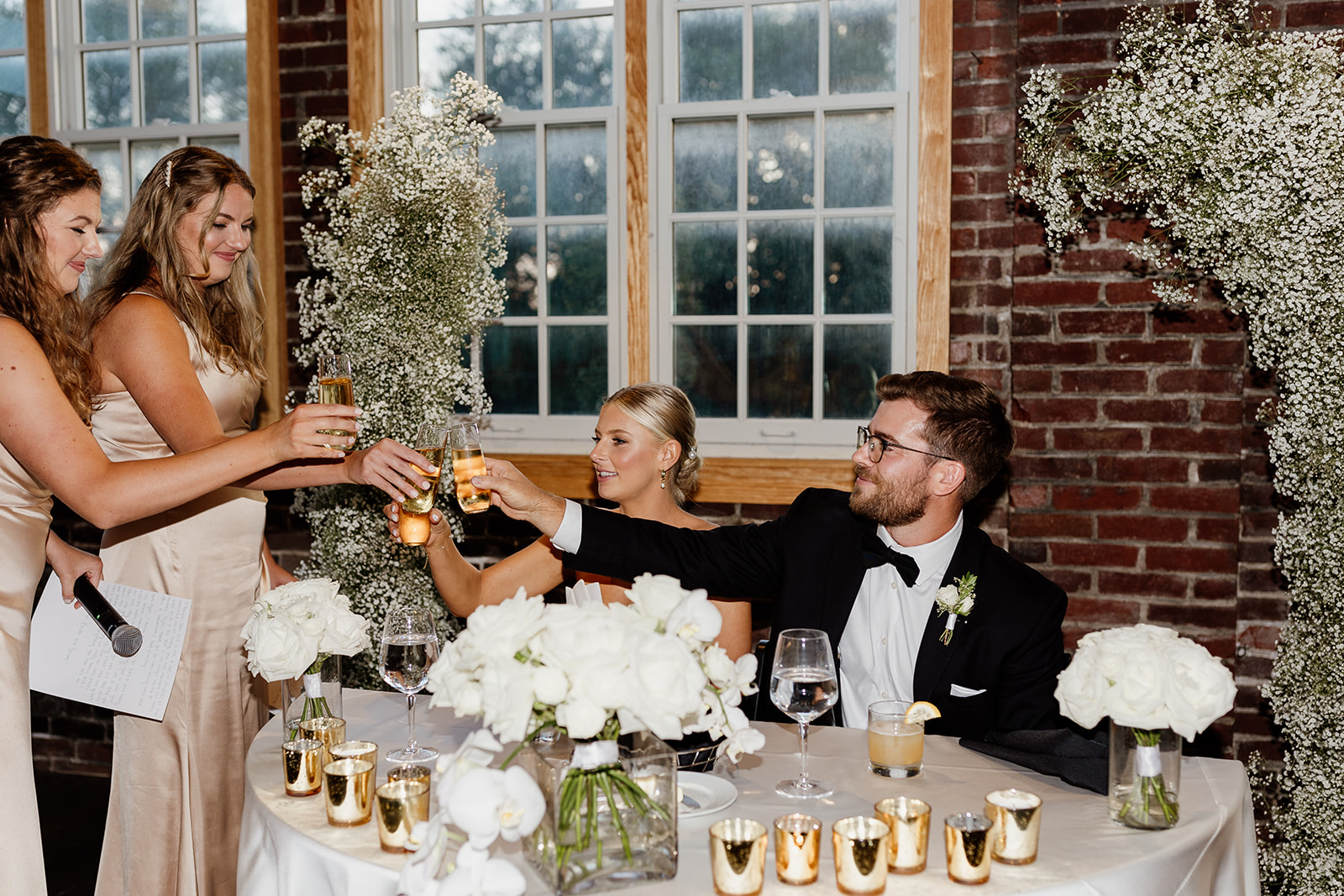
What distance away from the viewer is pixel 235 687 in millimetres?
2479

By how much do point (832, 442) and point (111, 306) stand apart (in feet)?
7.00

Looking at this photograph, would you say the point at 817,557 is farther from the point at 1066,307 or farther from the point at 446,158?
the point at 446,158

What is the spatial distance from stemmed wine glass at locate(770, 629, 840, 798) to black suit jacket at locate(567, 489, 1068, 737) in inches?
23.3

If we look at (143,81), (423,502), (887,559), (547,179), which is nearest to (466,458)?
→ (423,502)

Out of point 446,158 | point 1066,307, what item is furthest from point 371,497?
point 1066,307

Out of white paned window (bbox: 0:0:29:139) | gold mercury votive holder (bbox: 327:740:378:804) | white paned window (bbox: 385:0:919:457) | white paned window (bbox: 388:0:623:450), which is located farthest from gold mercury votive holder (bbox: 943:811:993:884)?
white paned window (bbox: 0:0:29:139)

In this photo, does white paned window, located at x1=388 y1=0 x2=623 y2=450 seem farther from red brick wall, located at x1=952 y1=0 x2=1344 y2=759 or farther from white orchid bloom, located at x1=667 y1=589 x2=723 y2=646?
white orchid bloom, located at x1=667 y1=589 x2=723 y2=646

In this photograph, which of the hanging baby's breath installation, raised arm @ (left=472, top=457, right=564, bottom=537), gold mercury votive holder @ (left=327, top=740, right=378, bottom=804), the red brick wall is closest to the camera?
gold mercury votive holder @ (left=327, top=740, right=378, bottom=804)

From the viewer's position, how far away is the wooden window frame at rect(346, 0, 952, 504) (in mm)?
3348

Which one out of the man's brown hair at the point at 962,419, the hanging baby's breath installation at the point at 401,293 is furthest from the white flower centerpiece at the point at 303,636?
the hanging baby's breath installation at the point at 401,293

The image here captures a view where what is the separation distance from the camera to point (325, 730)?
173 cm

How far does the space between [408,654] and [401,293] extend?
1985 millimetres

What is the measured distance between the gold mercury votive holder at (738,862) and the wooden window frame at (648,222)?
7.28 feet

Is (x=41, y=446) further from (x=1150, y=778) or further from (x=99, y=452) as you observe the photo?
(x=1150, y=778)
